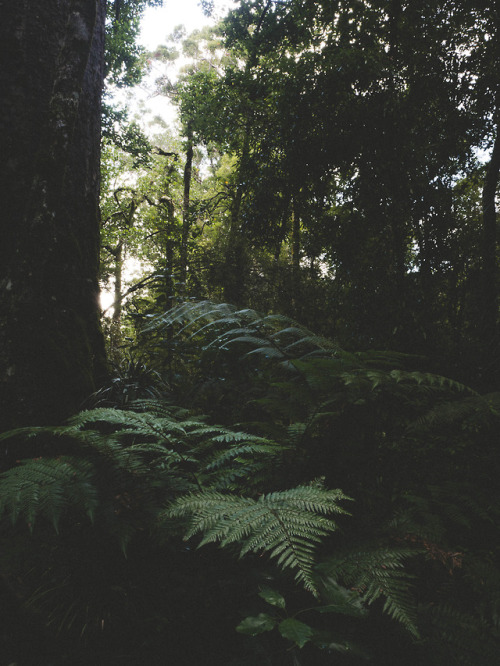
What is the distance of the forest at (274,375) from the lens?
101 centimetres

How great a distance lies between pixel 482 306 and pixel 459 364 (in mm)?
1597

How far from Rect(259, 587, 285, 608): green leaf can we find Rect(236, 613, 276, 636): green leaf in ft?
0.11

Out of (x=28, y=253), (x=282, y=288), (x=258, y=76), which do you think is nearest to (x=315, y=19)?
(x=258, y=76)

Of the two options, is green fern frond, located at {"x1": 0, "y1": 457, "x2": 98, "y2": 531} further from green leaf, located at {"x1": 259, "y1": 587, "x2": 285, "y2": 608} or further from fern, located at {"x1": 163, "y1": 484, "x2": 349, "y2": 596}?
green leaf, located at {"x1": 259, "y1": 587, "x2": 285, "y2": 608}

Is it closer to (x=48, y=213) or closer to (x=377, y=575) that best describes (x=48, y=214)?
(x=48, y=213)

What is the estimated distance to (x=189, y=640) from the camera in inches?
39.6

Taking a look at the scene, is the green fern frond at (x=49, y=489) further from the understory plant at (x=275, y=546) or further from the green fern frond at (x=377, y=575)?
the green fern frond at (x=377, y=575)

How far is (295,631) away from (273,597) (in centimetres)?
14

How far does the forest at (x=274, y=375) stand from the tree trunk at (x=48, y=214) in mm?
15

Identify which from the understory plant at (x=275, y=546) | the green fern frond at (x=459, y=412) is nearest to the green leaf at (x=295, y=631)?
the understory plant at (x=275, y=546)

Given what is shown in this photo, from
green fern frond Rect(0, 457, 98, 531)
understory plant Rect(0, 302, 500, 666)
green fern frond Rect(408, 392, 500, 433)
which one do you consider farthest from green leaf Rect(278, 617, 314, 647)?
green fern frond Rect(408, 392, 500, 433)

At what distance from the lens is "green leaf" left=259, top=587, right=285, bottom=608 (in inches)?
36.6

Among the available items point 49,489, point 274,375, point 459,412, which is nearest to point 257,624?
point 49,489

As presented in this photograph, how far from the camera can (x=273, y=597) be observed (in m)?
0.95
